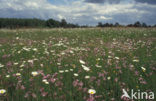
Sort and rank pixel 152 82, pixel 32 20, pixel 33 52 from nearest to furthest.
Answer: pixel 152 82 < pixel 33 52 < pixel 32 20

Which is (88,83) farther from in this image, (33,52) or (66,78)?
(33,52)

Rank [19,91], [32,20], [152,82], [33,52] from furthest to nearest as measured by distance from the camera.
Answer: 1. [32,20]
2. [33,52]
3. [152,82]
4. [19,91]

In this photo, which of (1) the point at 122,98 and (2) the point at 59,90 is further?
(2) the point at 59,90

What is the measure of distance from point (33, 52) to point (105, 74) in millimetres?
3772

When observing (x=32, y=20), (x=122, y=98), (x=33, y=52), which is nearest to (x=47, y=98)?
(x=122, y=98)

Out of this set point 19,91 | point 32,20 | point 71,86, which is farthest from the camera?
point 32,20

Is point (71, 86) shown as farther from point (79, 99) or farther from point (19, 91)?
point (19, 91)

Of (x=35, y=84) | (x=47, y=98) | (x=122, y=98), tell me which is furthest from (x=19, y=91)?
(x=122, y=98)

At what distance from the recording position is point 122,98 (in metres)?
2.86

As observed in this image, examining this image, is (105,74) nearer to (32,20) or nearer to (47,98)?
(47,98)

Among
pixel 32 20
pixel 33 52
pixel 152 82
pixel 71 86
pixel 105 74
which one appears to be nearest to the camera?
pixel 71 86

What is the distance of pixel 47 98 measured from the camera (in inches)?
113

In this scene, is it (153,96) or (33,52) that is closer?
(153,96)

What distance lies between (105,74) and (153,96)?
1.32 metres
